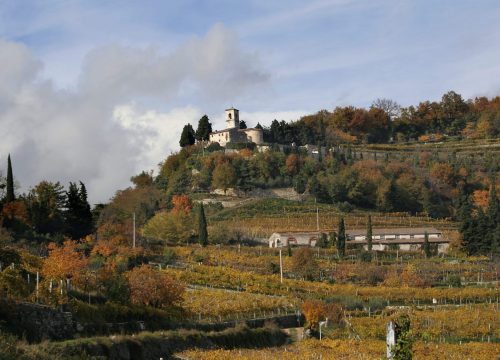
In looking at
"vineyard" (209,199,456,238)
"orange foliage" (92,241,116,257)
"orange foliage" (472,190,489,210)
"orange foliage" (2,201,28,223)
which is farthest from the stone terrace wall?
"orange foliage" (472,190,489,210)

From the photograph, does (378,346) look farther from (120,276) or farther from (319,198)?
(319,198)

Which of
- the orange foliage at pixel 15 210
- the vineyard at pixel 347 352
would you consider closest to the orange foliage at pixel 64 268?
the vineyard at pixel 347 352

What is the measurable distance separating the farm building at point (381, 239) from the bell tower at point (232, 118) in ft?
110

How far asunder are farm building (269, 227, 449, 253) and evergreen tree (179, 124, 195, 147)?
109ft

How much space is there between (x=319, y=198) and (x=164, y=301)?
43937mm

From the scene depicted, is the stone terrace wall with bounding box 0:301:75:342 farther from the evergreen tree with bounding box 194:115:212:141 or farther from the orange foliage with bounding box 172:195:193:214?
the evergreen tree with bounding box 194:115:212:141

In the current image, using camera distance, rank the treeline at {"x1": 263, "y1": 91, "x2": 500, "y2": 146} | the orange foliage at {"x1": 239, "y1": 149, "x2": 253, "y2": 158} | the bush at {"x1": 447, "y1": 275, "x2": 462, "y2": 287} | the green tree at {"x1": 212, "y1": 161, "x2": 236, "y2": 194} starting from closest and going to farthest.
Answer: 1. the bush at {"x1": 447, "y1": 275, "x2": 462, "y2": 287}
2. the green tree at {"x1": 212, "y1": 161, "x2": 236, "y2": 194}
3. the orange foliage at {"x1": 239, "y1": 149, "x2": 253, "y2": 158}
4. the treeline at {"x1": 263, "y1": 91, "x2": 500, "y2": 146}

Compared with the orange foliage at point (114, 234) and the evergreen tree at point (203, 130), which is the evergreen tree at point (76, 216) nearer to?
the orange foliage at point (114, 234)

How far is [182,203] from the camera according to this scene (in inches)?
2958

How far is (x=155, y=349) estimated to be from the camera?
28953 millimetres

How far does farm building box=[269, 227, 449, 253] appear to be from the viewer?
211 feet

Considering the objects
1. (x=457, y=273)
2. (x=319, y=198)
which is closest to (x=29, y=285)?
(x=457, y=273)

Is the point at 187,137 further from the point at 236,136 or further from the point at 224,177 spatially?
the point at 224,177

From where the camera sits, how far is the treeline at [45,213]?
5428cm
